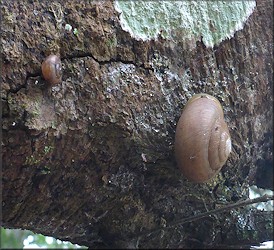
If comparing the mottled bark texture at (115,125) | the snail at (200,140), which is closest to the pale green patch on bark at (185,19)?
the mottled bark texture at (115,125)

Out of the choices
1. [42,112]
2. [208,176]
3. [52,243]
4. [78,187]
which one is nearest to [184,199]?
[208,176]

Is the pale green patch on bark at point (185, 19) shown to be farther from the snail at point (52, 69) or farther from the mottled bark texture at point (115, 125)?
the snail at point (52, 69)

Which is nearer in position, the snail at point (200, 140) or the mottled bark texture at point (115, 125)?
the mottled bark texture at point (115, 125)

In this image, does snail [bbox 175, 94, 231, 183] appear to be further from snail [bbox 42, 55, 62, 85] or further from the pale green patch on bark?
snail [bbox 42, 55, 62, 85]

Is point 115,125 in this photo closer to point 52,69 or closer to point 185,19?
point 52,69

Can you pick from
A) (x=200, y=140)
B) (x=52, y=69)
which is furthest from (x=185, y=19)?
(x=52, y=69)

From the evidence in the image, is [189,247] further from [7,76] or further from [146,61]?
[7,76]

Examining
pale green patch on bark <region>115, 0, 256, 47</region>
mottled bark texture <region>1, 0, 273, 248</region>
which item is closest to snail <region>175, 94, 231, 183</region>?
mottled bark texture <region>1, 0, 273, 248</region>
